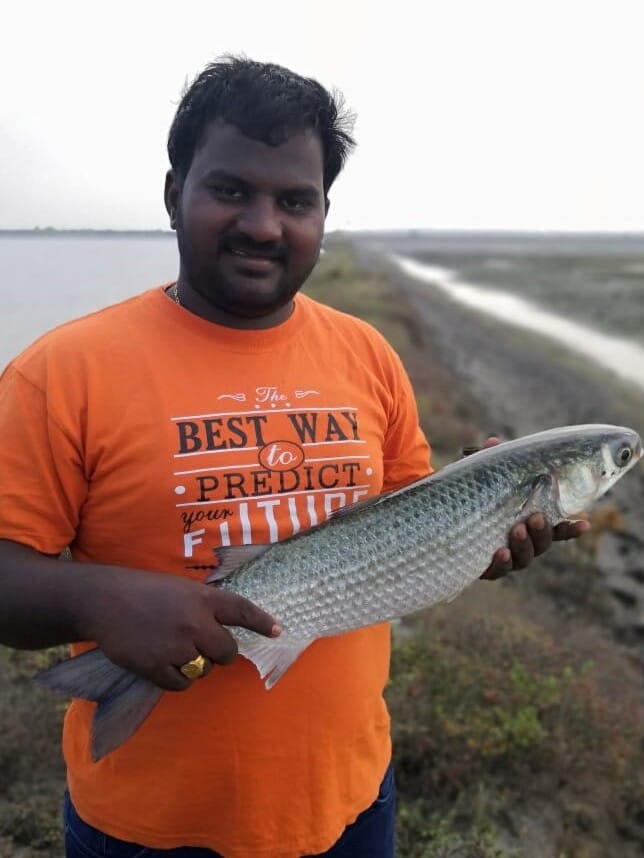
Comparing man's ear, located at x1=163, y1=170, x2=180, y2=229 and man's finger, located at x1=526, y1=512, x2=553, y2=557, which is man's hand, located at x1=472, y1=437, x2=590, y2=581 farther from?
man's ear, located at x1=163, y1=170, x2=180, y2=229

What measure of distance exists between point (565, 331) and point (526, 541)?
108 ft

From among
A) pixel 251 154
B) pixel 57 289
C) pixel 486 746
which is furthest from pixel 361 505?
pixel 57 289

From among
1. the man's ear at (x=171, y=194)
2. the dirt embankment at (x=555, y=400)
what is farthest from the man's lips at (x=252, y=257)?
the dirt embankment at (x=555, y=400)

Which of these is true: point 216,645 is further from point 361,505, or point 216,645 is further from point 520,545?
point 520,545

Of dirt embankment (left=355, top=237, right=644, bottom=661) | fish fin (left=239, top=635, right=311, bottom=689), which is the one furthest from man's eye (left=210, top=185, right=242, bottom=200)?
dirt embankment (left=355, top=237, right=644, bottom=661)

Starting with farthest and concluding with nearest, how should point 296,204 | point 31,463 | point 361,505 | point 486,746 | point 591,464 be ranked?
point 486,746
point 591,464
point 361,505
point 296,204
point 31,463

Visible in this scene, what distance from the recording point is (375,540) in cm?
226

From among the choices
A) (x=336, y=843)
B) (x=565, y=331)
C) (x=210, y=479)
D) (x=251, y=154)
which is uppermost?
(x=251, y=154)

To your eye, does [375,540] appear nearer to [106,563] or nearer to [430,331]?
[106,563]

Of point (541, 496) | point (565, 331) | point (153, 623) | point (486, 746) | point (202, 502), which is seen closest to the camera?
point (153, 623)

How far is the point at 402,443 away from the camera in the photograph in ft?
8.23

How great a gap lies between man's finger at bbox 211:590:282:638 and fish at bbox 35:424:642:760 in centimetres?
16

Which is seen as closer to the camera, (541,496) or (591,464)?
(541,496)

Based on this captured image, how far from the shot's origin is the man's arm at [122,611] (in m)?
1.73
